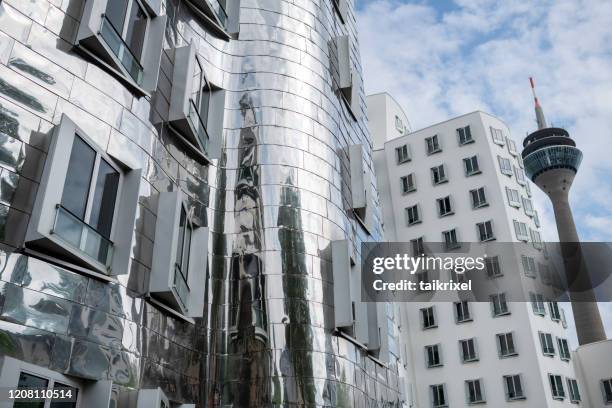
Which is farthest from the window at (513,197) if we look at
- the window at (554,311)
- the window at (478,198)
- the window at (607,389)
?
the window at (607,389)

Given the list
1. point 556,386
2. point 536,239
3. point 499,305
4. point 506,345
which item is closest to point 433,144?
point 536,239

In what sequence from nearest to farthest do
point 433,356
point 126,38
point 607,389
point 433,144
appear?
1. point 126,38
2. point 433,356
3. point 607,389
4. point 433,144

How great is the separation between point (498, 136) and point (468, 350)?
51.9ft

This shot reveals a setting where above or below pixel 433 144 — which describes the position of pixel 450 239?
below

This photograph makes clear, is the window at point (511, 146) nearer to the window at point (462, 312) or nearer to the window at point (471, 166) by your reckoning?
the window at point (471, 166)

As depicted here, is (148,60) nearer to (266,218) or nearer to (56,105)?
(56,105)

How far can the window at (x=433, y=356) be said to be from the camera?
36.8 meters

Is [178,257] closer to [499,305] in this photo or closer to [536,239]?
[499,305]

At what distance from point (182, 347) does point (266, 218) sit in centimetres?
402

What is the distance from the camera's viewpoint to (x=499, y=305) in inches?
1420

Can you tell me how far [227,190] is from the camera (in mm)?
15039

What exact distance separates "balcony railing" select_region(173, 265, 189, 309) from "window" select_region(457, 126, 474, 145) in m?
33.6

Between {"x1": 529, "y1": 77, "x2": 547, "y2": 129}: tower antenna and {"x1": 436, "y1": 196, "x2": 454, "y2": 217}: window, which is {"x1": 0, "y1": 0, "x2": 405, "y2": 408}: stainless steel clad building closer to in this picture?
{"x1": 436, "y1": 196, "x2": 454, "y2": 217}: window

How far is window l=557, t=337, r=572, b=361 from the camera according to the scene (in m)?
35.9
